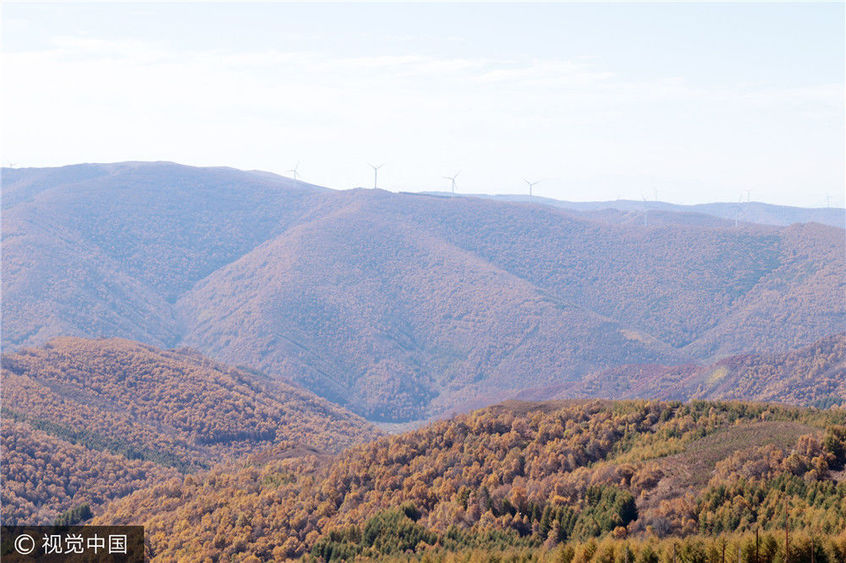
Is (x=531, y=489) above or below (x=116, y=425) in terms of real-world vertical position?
above

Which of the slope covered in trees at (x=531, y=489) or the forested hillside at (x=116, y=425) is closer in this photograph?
the slope covered in trees at (x=531, y=489)

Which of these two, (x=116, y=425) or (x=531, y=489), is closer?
(x=531, y=489)

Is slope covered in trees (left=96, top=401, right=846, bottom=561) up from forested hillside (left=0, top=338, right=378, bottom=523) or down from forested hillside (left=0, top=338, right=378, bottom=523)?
up

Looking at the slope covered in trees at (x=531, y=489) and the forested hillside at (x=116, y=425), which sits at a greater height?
the slope covered in trees at (x=531, y=489)

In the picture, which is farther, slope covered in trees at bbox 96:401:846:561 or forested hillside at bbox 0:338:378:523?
forested hillside at bbox 0:338:378:523
